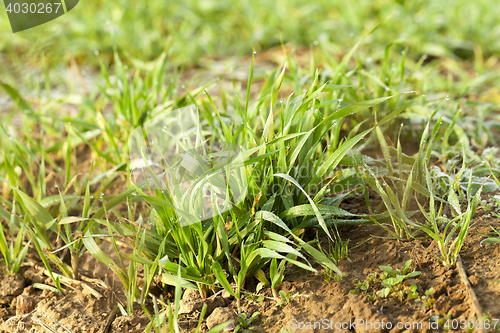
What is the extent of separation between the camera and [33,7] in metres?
3.03

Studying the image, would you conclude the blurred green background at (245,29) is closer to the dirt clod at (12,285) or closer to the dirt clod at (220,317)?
the dirt clod at (12,285)

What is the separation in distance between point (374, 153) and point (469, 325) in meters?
0.98

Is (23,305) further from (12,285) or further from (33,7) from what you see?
(33,7)

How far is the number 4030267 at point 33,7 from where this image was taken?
2452mm

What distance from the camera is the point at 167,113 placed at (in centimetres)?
204

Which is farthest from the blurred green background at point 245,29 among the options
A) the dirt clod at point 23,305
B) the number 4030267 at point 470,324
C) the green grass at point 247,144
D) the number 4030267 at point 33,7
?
the number 4030267 at point 470,324

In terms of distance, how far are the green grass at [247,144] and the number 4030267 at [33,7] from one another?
0.75 ft

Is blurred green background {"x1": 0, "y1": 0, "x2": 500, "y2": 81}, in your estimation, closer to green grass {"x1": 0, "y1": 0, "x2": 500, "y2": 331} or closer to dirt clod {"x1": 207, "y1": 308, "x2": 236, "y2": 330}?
green grass {"x1": 0, "y1": 0, "x2": 500, "y2": 331}

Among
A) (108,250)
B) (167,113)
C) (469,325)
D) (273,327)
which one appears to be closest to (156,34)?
(167,113)

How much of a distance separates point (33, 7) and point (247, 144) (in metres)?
2.62

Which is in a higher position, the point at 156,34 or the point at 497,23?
the point at 156,34

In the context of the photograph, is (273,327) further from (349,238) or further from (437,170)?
(437,170)

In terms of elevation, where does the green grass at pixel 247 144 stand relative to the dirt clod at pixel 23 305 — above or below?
above

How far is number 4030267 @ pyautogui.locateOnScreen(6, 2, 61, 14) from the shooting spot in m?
2.45
